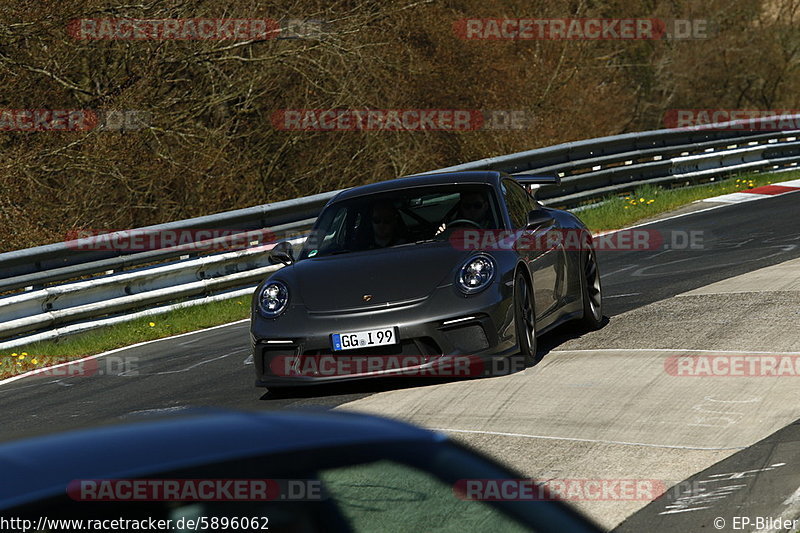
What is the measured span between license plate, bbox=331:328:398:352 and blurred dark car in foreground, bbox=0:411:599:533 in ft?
A: 15.8

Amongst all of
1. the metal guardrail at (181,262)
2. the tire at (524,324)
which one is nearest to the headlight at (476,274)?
the tire at (524,324)

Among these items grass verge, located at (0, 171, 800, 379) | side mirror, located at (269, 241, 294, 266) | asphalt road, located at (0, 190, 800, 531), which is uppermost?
side mirror, located at (269, 241, 294, 266)

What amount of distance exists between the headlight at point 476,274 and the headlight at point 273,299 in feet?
3.86

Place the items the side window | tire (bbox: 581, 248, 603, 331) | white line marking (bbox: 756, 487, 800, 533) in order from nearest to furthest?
white line marking (bbox: 756, 487, 800, 533) < the side window < tire (bbox: 581, 248, 603, 331)

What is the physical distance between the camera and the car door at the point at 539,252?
877cm

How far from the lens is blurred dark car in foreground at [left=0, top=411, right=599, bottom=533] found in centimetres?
232

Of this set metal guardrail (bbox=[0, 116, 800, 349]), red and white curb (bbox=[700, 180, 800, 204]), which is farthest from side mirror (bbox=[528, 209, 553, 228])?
red and white curb (bbox=[700, 180, 800, 204])

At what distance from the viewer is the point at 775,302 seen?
9.41m

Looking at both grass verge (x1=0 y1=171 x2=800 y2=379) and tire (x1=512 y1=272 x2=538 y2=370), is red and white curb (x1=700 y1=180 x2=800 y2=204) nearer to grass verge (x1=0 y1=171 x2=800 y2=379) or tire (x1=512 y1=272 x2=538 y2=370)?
grass verge (x1=0 y1=171 x2=800 y2=379)

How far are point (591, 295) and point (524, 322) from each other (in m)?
1.55

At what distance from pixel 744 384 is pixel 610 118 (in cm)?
2419

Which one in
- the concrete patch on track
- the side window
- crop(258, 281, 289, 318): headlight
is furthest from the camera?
the side window

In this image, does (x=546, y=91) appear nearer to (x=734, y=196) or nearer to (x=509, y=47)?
(x=509, y=47)

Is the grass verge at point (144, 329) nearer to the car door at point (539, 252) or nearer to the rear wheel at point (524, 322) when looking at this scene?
the car door at point (539, 252)
